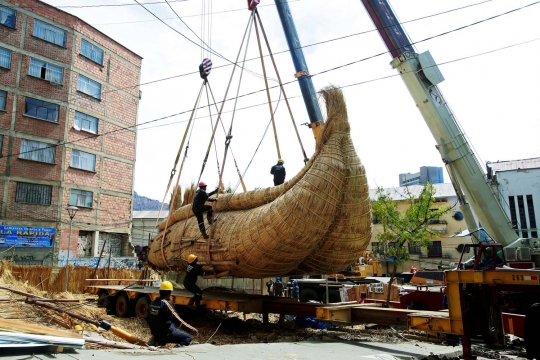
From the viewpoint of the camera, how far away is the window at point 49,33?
25.7m

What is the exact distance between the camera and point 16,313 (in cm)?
887

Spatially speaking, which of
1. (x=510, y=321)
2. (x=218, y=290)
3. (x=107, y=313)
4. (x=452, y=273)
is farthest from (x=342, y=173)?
(x=107, y=313)

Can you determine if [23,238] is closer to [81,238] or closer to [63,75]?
[81,238]

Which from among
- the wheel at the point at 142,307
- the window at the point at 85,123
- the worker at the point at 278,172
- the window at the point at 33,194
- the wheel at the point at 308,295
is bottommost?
the wheel at the point at 308,295

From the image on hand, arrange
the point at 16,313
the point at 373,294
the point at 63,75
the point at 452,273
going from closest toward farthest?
the point at 452,273 < the point at 16,313 < the point at 373,294 < the point at 63,75

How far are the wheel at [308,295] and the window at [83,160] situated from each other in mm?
17339

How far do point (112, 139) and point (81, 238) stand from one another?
7.18m

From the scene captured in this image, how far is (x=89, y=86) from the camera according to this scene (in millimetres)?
27938

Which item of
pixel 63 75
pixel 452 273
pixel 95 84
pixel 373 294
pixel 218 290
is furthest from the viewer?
pixel 95 84

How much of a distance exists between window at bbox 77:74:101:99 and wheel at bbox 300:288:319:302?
65.1 ft

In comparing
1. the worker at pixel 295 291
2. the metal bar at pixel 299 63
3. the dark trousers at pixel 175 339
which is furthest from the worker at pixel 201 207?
the worker at pixel 295 291

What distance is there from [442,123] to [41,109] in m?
22.9

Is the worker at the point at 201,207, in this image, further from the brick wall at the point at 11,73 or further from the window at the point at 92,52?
the window at the point at 92,52

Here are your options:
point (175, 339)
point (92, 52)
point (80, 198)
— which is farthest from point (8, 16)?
point (175, 339)
